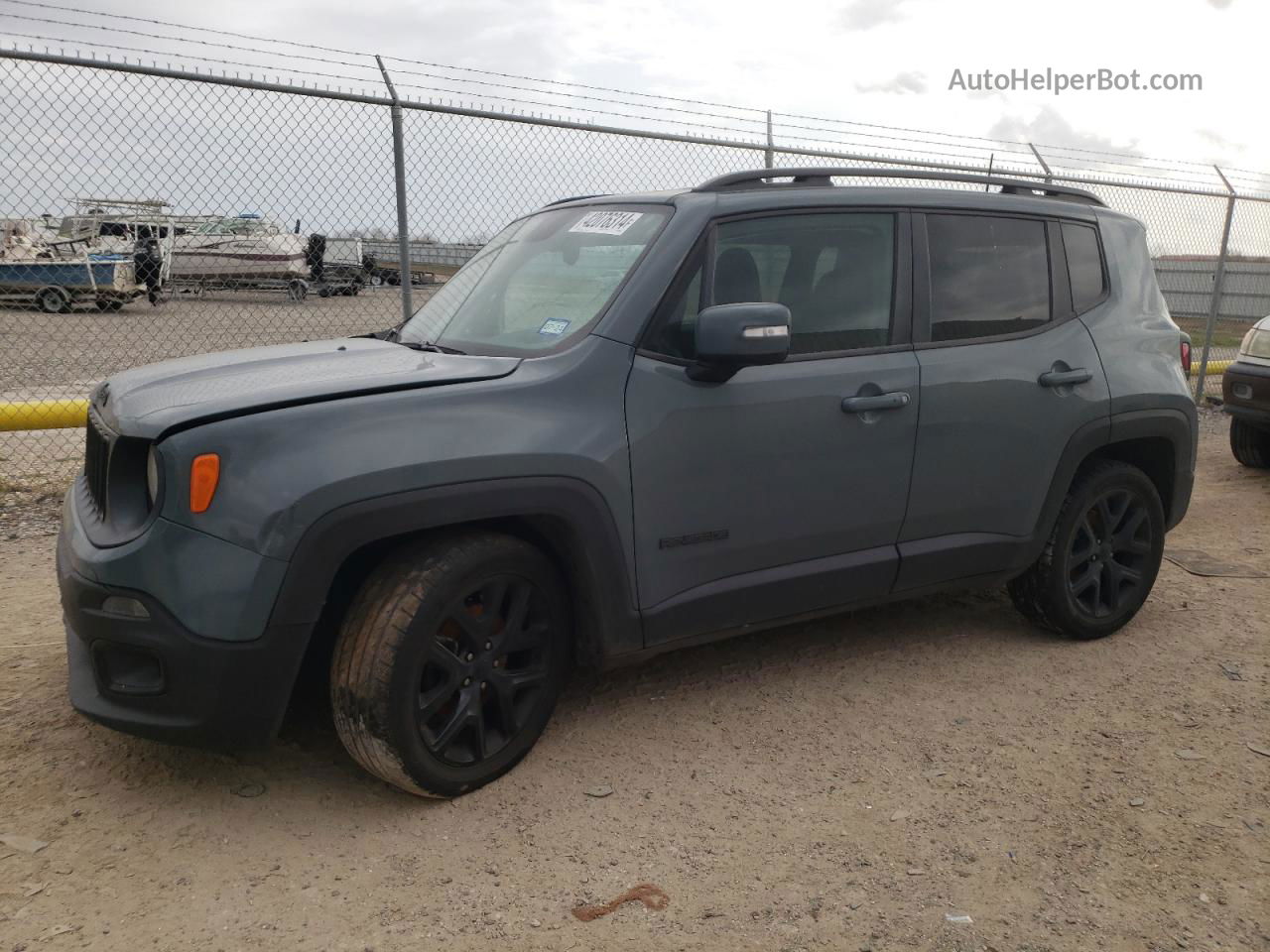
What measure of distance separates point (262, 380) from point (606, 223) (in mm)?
1295

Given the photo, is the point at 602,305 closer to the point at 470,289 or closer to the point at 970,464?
the point at 470,289

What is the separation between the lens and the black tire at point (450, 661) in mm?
2930

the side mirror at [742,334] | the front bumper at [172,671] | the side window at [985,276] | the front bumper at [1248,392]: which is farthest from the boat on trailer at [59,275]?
the front bumper at [1248,392]

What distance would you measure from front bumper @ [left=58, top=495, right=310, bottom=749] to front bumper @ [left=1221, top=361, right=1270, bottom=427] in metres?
7.18

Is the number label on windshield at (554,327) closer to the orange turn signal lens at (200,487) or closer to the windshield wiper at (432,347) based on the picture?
the windshield wiper at (432,347)

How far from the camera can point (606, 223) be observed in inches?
148

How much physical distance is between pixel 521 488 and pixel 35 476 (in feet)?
16.7

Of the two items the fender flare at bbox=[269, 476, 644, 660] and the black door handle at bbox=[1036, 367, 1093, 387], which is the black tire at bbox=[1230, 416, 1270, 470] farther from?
the fender flare at bbox=[269, 476, 644, 660]

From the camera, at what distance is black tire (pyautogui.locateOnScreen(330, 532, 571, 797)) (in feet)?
9.61

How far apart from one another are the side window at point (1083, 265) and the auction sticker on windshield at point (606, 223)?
1.86 meters

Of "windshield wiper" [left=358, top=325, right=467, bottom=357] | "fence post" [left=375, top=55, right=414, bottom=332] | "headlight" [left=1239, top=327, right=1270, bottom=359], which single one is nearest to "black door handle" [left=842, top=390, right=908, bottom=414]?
"windshield wiper" [left=358, top=325, right=467, bottom=357]

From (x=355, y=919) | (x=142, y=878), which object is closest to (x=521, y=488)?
(x=355, y=919)

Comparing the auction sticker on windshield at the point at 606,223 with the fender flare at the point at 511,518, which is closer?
the fender flare at the point at 511,518

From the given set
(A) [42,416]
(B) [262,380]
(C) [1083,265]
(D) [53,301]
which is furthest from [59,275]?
(C) [1083,265]
